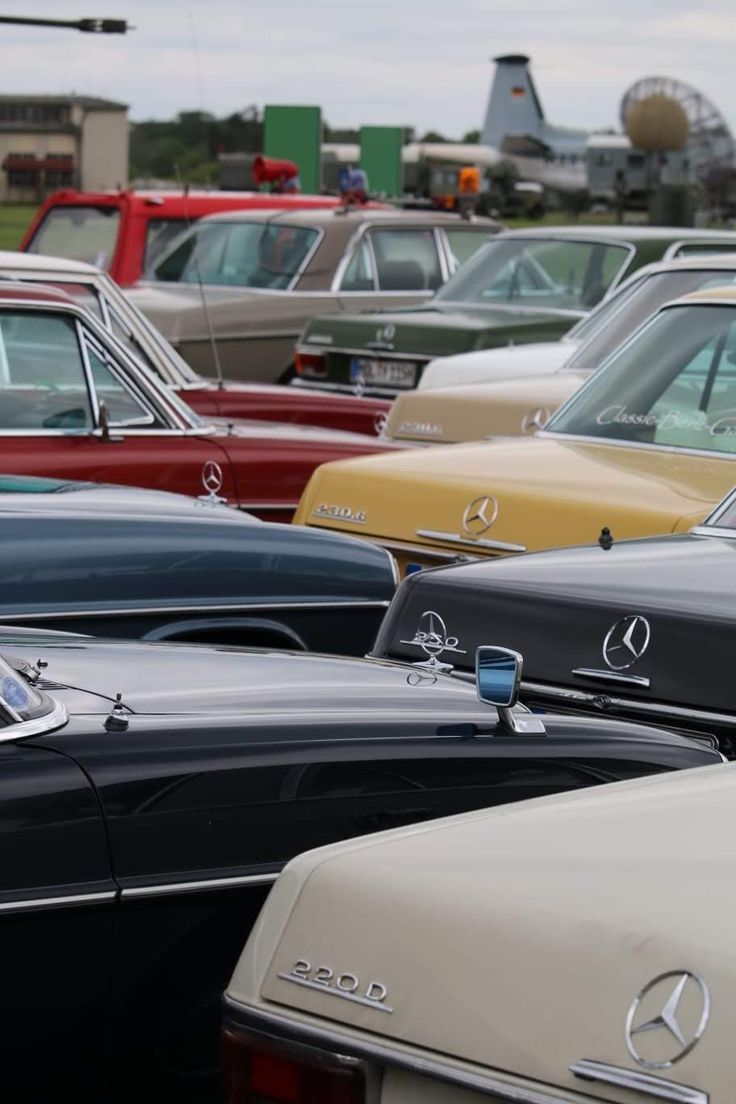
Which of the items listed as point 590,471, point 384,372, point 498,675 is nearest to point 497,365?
point 384,372

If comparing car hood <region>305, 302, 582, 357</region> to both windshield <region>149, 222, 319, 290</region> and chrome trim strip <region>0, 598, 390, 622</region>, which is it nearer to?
windshield <region>149, 222, 319, 290</region>

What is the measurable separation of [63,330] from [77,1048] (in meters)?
4.61

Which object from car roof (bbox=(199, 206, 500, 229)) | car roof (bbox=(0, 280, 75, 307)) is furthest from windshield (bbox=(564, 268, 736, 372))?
car roof (bbox=(199, 206, 500, 229))

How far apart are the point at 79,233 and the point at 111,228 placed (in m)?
0.25

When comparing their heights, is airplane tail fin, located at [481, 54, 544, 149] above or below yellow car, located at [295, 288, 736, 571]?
above

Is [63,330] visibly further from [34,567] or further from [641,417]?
[34,567]

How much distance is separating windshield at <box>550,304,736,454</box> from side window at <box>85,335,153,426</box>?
5.58 feet

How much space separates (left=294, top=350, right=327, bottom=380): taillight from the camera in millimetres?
12133

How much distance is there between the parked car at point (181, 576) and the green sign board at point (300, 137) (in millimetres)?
19760

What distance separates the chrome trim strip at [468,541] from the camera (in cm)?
551

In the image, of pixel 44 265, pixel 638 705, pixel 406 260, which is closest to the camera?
pixel 638 705

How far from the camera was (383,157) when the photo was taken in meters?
25.8

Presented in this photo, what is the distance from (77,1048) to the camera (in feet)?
9.71

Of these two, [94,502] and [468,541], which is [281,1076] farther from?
[468,541]
